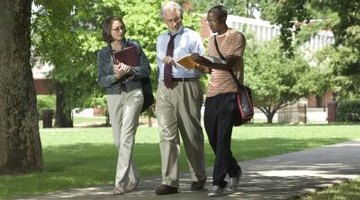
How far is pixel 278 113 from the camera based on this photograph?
59500 millimetres

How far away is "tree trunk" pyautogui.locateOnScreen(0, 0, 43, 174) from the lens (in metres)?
11.3

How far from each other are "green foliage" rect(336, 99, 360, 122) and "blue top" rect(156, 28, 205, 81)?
44.3m

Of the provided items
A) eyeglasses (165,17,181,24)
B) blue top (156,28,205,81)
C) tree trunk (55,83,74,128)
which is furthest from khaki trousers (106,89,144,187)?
tree trunk (55,83,74,128)

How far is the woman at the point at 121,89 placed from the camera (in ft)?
27.9

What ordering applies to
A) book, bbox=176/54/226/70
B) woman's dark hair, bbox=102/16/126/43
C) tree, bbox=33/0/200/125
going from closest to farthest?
book, bbox=176/54/226/70
woman's dark hair, bbox=102/16/126/43
tree, bbox=33/0/200/125

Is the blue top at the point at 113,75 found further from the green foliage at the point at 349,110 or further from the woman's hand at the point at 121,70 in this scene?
the green foliage at the point at 349,110

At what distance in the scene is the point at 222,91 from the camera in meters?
8.20

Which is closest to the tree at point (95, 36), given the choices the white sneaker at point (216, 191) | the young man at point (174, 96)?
the young man at point (174, 96)

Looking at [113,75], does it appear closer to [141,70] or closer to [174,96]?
[141,70]

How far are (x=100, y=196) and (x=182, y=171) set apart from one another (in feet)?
11.0

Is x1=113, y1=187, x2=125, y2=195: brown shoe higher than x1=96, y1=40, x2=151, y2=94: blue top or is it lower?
lower

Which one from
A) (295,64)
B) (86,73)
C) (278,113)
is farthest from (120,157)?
(278,113)

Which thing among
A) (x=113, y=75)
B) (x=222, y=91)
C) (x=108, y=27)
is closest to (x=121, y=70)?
(x=113, y=75)

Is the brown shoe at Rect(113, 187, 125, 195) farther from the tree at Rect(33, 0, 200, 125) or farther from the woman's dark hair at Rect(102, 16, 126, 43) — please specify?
the tree at Rect(33, 0, 200, 125)
